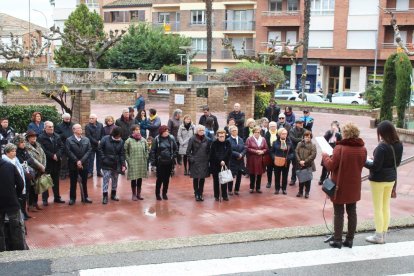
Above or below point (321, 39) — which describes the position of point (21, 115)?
below

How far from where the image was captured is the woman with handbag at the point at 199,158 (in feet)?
36.5

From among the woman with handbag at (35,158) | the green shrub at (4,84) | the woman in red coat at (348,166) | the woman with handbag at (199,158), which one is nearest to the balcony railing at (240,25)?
the green shrub at (4,84)

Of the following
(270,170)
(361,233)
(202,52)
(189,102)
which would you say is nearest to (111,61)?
(202,52)

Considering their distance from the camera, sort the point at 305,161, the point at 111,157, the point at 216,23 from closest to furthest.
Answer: the point at 111,157
the point at 305,161
the point at 216,23

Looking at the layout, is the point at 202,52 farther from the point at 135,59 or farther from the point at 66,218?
the point at 66,218

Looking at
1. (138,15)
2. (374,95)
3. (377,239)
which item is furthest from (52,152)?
(138,15)

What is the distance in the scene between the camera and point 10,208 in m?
7.16

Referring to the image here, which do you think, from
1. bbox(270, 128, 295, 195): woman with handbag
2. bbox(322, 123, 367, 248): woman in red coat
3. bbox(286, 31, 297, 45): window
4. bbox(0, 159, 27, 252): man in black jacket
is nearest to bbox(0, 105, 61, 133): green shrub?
bbox(270, 128, 295, 195): woman with handbag

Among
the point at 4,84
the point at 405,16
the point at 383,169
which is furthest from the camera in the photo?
the point at 405,16

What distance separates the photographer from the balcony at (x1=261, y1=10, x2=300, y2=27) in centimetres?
5088

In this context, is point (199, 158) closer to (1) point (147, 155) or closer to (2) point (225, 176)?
(2) point (225, 176)

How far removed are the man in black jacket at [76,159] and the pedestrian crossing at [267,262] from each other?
4554 mm

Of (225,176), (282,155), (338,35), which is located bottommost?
(225,176)

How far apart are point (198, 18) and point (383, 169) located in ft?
167
